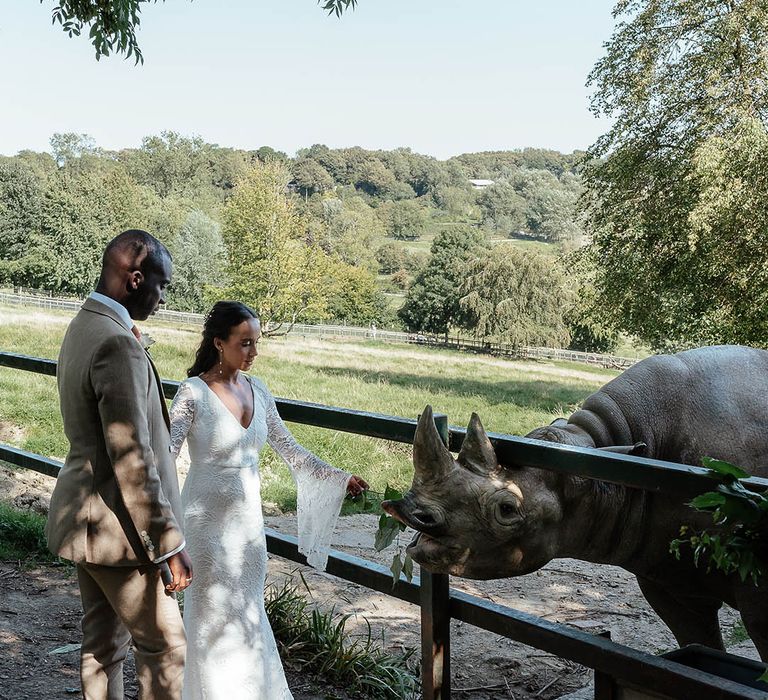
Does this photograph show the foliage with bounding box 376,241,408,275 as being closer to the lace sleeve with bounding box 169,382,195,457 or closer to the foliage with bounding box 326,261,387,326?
the foliage with bounding box 326,261,387,326

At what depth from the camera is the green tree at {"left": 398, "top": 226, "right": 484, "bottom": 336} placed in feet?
198

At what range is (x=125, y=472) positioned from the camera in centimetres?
271

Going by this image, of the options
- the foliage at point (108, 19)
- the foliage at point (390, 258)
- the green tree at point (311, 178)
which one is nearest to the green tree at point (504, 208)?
the green tree at point (311, 178)

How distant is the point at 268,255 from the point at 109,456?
42.9 meters

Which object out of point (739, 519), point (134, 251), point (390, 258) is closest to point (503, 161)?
point (390, 258)

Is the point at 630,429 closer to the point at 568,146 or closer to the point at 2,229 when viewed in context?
the point at 2,229

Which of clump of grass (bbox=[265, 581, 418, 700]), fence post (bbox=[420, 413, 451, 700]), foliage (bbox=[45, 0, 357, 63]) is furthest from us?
foliage (bbox=[45, 0, 357, 63])

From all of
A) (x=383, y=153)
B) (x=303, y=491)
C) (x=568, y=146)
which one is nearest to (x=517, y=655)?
(x=303, y=491)

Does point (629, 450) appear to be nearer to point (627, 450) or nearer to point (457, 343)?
point (627, 450)

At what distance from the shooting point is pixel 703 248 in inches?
679

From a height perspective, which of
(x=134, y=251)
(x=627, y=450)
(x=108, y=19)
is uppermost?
(x=108, y=19)

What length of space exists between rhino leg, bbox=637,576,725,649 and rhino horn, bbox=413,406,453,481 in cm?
117

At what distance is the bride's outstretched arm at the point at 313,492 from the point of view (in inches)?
141

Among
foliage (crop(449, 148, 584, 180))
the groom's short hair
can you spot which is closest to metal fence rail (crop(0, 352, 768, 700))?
the groom's short hair
